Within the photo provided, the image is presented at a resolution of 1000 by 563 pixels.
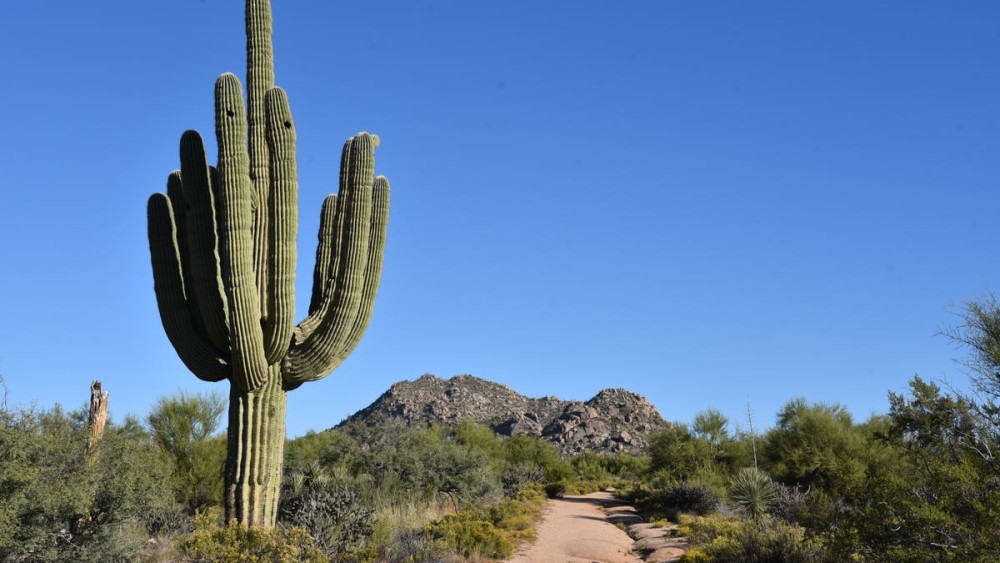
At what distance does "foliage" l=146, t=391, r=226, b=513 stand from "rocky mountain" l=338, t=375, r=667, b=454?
42111 mm

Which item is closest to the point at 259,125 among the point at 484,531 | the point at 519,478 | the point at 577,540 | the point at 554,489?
the point at 484,531

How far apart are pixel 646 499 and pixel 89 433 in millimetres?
19107

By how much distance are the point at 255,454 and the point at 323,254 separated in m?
2.91

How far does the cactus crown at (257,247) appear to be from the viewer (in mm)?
10500

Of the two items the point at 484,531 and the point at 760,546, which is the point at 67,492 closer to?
the point at 484,531

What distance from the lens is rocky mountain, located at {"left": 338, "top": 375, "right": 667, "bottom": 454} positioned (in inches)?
2667

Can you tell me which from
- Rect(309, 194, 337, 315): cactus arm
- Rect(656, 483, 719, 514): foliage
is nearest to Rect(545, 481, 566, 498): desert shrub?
Rect(656, 483, 719, 514): foliage

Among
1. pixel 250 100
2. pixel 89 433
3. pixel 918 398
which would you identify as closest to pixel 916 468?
pixel 918 398

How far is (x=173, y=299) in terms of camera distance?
11.5 metres

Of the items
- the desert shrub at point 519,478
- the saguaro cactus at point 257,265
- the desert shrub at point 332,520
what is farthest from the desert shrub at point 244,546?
the desert shrub at point 519,478

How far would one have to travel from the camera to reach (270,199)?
10922 mm

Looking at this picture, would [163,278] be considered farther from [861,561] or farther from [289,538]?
[861,561]

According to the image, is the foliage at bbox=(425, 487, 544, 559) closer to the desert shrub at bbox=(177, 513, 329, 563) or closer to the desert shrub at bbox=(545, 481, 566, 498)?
the desert shrub at bbox=(177, 513, 329, 563)

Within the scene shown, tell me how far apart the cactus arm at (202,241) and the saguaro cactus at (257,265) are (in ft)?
0.06
